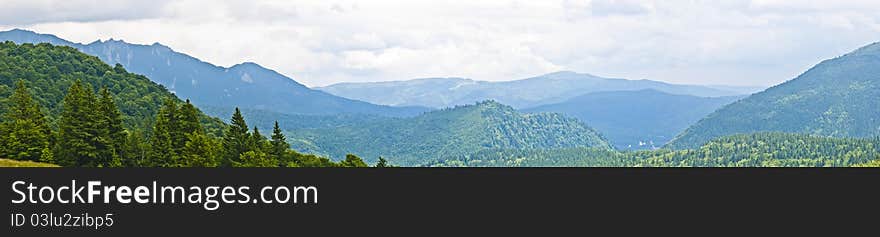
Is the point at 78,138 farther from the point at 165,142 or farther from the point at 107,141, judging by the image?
the point at 165,142

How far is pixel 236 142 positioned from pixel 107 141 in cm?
1666

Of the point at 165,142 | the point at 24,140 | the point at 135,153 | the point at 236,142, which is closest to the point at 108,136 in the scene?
the point at 135,153

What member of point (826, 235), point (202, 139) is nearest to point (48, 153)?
point (202, 139)

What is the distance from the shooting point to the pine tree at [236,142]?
10588 centimetres

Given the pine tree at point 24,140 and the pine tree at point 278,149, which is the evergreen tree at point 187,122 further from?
the pine tree at point 24,140

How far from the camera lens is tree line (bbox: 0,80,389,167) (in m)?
92.8

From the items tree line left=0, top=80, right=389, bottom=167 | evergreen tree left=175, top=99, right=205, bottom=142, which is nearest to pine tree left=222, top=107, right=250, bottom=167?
tree line left=0, top=80, right=389, bottom=167

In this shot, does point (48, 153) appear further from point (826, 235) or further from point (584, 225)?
point (826, 235)

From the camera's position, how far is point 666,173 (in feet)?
121

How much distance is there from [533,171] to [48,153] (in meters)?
70.6

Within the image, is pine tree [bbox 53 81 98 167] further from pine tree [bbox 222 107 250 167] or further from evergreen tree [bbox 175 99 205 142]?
pine tree [bbox 222 107 250 167]

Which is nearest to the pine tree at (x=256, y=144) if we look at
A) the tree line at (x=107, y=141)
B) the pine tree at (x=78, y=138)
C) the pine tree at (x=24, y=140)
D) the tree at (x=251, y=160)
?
the tree line at (x=107, y=141)

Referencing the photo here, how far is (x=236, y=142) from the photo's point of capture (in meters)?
107

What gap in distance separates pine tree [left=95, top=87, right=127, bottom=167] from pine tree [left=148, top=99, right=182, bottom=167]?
336 cm
